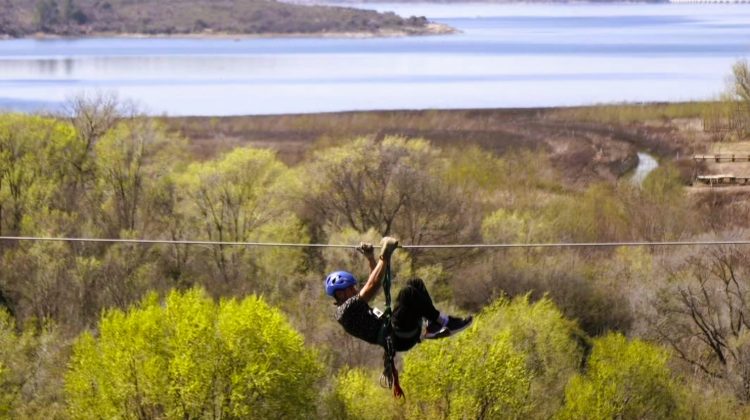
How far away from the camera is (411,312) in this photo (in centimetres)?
1011

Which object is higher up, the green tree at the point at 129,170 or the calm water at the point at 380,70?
the calm water at the point at 380,70

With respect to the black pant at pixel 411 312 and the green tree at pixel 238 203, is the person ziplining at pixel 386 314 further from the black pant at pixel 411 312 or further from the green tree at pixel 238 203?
the green tree at pixel 238 203

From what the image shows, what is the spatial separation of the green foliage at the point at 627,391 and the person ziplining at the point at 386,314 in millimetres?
18315

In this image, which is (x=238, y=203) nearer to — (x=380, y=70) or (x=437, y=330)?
(x=437, y=330)

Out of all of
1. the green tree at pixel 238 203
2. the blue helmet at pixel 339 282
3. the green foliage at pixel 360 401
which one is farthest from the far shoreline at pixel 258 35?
the blue helmet at pixel 339 282

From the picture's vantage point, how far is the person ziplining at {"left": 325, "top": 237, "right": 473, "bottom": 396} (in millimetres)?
9812

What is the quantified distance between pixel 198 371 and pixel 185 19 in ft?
411

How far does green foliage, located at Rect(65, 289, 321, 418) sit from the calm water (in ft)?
129

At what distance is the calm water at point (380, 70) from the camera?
76625 mm

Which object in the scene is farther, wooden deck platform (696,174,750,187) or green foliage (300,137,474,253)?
wooden deck platform (696,174,750,187)

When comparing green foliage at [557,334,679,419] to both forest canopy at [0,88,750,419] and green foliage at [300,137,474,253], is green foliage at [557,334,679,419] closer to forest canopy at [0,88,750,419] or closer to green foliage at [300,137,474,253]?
forest canopy at [0,88,750,419]

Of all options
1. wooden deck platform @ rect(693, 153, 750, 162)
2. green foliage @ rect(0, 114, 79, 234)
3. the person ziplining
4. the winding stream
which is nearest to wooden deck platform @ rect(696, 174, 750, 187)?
the winding stream

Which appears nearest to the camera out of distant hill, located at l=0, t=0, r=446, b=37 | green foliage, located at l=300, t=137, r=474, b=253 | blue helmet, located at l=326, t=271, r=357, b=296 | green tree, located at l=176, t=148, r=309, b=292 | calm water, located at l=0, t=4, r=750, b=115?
blue helmet, located at l=326, t=271, r=357, b=296

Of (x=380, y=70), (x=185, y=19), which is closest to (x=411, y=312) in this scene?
(x=380, y=70)
